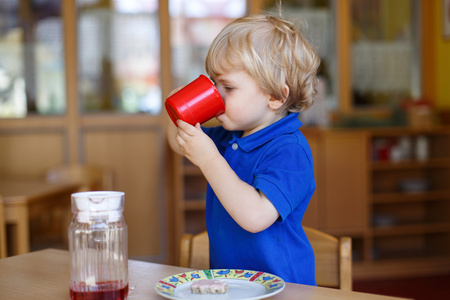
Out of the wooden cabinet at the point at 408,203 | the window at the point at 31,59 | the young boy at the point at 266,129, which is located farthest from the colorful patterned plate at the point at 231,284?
the window at the point at 31,59

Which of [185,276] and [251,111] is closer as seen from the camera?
[185,276]

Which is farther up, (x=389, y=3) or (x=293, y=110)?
(x=389, y=3)

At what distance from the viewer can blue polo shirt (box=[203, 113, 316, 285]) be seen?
1.07 metres

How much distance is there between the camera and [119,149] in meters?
3.91

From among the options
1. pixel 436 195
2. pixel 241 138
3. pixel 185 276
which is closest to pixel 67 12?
pixel 436 195

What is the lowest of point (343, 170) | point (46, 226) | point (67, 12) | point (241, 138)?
point (46, 226)

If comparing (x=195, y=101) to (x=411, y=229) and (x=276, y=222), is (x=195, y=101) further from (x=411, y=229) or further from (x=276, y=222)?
(x=411, y=229)

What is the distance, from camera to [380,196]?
12.5 ft

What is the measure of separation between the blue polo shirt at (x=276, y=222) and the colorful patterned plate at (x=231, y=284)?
0.60 ft

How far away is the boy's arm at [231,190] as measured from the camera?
969 mm

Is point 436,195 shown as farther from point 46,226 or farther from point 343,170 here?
point 46,226

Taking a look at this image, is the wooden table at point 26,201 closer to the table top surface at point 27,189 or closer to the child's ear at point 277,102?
the table top surface at point 27,189

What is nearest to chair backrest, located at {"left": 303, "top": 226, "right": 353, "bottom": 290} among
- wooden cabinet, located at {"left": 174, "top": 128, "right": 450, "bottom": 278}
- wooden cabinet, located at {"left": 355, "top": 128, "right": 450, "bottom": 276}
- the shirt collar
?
the shirt collar

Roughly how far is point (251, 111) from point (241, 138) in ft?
0.28
